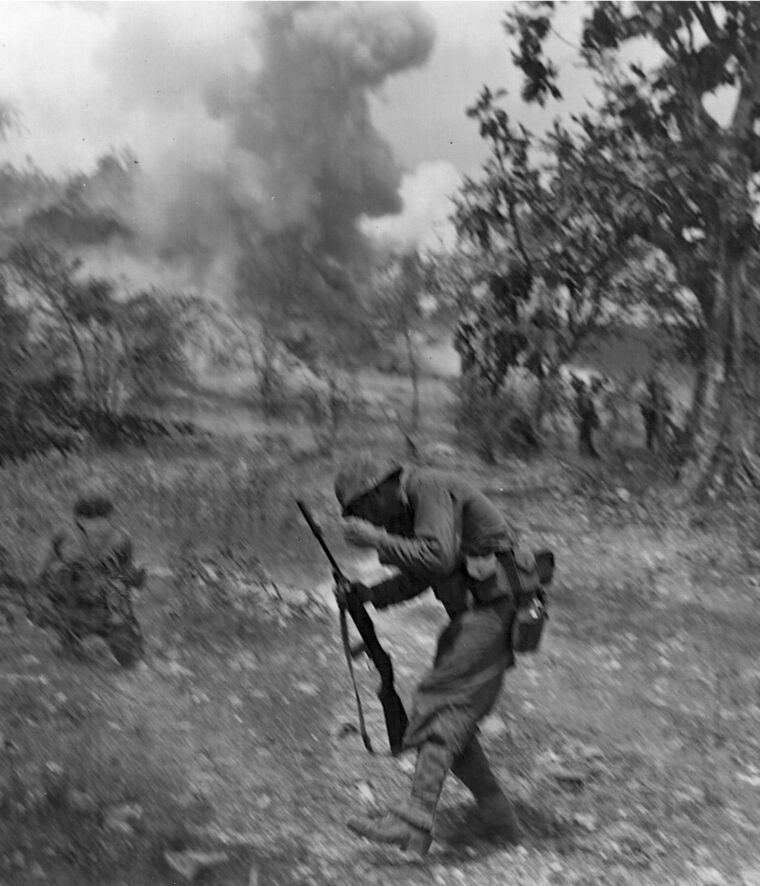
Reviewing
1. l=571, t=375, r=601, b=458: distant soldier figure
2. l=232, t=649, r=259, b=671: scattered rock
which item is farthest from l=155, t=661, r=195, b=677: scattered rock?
l=571, t=375, r=601, b=458: distant soldier figure

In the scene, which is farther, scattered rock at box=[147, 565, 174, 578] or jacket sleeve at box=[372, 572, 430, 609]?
scattered rock at box=[147, 565, 174, 578]

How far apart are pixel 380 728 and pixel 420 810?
29.3 inches

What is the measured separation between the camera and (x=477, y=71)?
4660 mm

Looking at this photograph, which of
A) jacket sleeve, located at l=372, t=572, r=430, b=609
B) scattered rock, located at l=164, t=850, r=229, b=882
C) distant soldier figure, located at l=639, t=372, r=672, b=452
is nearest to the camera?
scattered rock, located at l=164, t=850, r=229, b=882

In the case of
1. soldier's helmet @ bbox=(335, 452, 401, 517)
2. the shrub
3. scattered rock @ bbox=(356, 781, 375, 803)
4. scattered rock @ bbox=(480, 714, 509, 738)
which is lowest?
scattered rock @ bbox=(356, 781, 375, 803)

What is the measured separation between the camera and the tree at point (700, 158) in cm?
497

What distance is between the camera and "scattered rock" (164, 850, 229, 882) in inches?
114

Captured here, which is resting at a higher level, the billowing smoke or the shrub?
the billowing smoke

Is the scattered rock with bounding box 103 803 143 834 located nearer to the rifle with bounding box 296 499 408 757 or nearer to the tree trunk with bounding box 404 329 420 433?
the rifle with bounding box 296 499 408 757

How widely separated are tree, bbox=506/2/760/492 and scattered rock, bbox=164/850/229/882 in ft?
9.92

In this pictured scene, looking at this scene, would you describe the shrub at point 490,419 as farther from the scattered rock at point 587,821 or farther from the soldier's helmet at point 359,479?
the scattered rock at point 587,821

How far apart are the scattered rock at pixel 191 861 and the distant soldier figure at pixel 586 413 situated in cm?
245

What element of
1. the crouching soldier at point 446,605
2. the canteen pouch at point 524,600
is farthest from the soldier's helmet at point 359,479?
the canteen pouch at point 524,600

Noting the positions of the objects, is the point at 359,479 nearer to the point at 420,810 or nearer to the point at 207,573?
the point at 420,810
